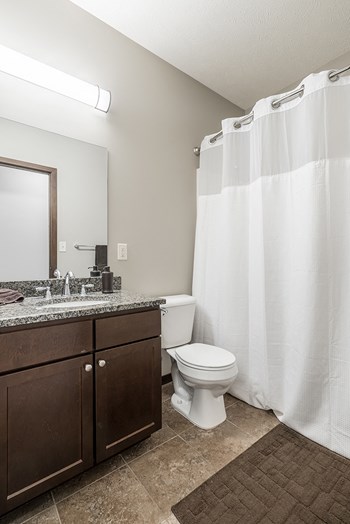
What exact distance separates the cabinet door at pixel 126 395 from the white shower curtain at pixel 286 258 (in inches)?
30.7

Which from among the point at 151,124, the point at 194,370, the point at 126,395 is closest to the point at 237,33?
the point at 151,124

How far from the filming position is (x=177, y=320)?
196cm

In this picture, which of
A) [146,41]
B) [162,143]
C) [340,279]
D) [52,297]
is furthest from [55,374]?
[146,41]

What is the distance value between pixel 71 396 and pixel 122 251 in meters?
1.00

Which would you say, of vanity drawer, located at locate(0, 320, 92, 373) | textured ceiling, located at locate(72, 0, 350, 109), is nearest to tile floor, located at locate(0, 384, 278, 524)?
vanity drawer, located at locate(0, 320, 92, 373)

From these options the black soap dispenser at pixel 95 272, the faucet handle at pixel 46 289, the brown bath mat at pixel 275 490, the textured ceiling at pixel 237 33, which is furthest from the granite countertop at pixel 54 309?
the textured ceiling at pixel 237 33

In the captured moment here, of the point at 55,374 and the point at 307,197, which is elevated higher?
the point at 307,197

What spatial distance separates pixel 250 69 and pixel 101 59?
1181mm

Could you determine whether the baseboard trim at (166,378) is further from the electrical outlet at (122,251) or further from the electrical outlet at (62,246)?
the electrical outlet at (62,246)

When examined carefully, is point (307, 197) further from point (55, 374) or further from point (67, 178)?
point (55, 374)

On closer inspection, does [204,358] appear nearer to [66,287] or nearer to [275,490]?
[275,490]

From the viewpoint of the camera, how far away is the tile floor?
108 cm

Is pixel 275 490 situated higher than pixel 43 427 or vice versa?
pixel 43 427

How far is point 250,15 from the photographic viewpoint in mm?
1683
